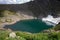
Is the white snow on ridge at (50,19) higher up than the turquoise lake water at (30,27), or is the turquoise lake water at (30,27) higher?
the white snow on ridge at (50,19)

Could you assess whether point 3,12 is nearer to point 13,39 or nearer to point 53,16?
point 53,16

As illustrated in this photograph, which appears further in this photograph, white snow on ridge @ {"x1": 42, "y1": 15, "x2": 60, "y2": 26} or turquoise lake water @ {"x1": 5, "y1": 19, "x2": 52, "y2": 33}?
white snow on ridge @ {"x1": 42, "y1": 15, "x2": 60, "y2": 26}

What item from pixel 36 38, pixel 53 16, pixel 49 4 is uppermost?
pixel 49 4

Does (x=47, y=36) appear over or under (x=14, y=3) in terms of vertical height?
under

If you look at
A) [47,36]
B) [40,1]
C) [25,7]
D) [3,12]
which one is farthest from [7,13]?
[47,36]

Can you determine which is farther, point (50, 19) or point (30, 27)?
point (50, 19)

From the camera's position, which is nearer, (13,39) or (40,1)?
(13,39)

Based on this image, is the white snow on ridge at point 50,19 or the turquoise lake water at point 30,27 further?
the white snow on ridge at point 50,19

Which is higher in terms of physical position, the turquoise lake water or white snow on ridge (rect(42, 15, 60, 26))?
white snow on ridge (rect(42, 15, 60, 26))

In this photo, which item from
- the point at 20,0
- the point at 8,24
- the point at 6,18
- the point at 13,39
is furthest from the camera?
the point at 20,0

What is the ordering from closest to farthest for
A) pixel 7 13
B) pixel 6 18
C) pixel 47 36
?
pixel 47 36 → pixel 6 18 → pixel 7 13

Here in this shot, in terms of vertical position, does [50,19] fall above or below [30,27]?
above
